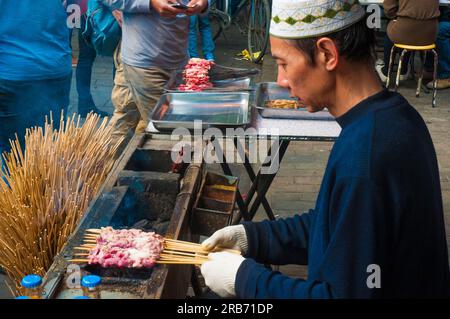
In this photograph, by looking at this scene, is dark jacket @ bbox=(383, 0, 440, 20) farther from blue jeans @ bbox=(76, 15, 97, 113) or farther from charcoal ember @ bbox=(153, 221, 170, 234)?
charcoal ember @ bbox=(153, 221, 170, 234)

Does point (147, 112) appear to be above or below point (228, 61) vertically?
above

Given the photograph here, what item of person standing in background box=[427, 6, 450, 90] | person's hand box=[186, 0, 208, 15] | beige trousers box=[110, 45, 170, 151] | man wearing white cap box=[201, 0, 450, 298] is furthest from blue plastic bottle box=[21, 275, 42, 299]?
person standing in background box=[427, 6, 450, 90]

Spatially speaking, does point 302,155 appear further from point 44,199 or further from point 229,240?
point 229,240

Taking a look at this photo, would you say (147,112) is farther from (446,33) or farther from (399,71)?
(446,33)

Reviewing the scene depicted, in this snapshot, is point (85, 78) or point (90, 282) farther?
point (85, 78)

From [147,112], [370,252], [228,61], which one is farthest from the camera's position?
[228,61]

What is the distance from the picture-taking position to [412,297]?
162 cm

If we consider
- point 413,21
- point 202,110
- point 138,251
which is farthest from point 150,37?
point 413,21

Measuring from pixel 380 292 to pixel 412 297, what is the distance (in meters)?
0.11

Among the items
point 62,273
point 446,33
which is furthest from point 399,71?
point 62,273

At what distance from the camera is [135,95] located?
4559 millimetres

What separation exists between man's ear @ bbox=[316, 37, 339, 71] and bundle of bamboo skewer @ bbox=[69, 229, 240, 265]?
77 cm

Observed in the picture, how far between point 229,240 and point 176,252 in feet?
0.67

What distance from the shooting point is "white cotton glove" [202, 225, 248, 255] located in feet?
7.04
